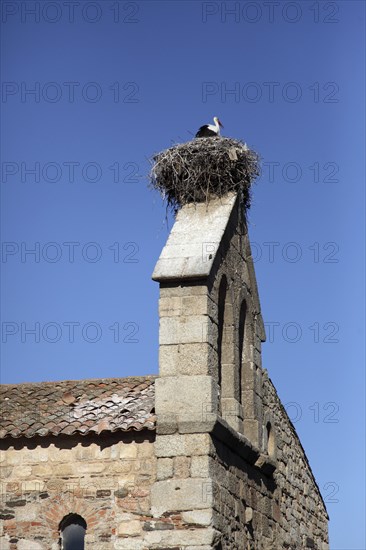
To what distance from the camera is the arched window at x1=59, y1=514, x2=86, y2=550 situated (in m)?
12.7

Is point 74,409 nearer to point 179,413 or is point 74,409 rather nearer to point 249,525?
point 179,413

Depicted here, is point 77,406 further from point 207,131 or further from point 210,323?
point 207,131

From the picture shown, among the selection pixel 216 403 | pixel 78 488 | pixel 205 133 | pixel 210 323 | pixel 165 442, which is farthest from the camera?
pixel 205 133

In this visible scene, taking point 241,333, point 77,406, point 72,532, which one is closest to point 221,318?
point 241,333

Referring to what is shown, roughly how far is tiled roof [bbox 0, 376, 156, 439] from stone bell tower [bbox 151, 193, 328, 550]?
587 millimetres

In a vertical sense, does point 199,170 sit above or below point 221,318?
above

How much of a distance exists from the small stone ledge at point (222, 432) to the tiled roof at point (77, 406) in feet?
0.86

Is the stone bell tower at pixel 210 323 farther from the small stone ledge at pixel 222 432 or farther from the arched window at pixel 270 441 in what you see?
the arched window at pixel 270 441

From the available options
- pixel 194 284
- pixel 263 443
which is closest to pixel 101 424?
pixel 194 284

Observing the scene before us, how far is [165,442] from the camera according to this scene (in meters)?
12.4

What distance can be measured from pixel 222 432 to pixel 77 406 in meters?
2.01

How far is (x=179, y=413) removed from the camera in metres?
12.4

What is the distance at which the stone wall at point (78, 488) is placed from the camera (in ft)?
41.0

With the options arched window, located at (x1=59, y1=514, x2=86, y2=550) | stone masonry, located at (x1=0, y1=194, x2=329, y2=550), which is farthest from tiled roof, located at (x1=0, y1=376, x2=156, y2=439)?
arched window, located at (x1=59, y1=514, x2=86, y2=550)
